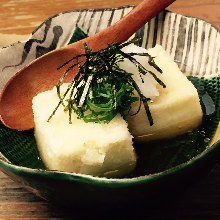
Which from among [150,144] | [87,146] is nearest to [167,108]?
[150,144]

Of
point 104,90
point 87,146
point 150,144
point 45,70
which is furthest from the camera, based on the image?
point 45,70

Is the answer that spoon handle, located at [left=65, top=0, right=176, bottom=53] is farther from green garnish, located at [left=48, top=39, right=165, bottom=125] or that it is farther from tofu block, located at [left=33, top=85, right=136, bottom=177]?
tofu block, located at [left=33, top=85, right=136, bottom=177]

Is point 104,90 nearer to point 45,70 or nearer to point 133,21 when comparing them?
point 45,70

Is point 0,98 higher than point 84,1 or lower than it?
lower

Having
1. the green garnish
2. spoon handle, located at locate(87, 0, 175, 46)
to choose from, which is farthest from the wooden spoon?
the green garnish

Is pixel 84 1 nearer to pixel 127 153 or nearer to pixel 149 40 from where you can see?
pixel 149 40

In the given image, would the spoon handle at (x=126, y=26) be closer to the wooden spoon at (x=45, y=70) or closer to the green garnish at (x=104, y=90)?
the wooden spoon at (x=45, y=70)

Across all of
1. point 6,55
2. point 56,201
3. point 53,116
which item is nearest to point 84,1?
point 6,55
